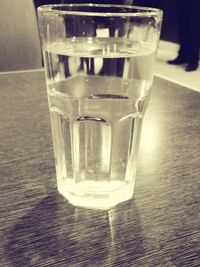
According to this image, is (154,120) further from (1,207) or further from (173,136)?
(1,207)

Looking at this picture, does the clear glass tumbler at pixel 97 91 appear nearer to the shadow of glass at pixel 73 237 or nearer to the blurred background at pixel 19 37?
the shadow of glass at pixel 73 237

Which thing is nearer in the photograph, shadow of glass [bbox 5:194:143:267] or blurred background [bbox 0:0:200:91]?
shadow of glass [bbox 5:194:143:267]

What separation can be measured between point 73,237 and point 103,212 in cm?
5

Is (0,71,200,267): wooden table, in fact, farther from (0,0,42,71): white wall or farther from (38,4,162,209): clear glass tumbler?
(0,0,42,71): white wall

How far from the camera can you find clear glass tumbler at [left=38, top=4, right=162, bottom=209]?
1.06ft

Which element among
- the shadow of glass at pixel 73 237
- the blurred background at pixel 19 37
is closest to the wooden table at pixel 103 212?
the shadow of glass at pixel 73 237

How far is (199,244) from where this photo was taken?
0.28 metres

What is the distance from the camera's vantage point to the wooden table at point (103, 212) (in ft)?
0.87

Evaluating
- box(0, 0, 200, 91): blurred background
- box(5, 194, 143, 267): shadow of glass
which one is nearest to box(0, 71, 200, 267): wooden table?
box(5, 194, 143, 267): shadow of glass

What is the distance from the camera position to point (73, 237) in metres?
0.28

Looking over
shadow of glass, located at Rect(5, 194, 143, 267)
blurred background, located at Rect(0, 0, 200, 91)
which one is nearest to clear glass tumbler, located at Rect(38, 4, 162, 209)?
shadow of glass, located at Rect(5, 194, 143, 267)

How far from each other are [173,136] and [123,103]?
0.16m

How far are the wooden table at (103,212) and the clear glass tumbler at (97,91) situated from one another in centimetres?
3

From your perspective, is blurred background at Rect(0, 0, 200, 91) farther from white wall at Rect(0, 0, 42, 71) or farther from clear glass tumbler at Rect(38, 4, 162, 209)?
clear glass tumbler at Rect(38, 4, 162, 209)
